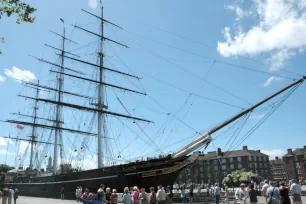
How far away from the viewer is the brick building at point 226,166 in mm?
78750

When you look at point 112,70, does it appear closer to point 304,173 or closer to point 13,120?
point 13,120

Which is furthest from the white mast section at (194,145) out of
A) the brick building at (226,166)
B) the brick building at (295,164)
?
the brick building at (295,164)

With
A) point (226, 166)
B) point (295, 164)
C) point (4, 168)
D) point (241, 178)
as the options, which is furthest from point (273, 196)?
point (295, 164)

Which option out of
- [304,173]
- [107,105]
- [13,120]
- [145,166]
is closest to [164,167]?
[145,166]

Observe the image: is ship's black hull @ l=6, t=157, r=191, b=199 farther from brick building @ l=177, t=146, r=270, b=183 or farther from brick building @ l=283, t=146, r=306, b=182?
brick building @ l=283, t=146, r=306, b=182

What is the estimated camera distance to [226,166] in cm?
8131

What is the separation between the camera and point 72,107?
2980 centimetres

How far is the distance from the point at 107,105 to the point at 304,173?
7144cm

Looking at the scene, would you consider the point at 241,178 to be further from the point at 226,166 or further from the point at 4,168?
the point at 4,168


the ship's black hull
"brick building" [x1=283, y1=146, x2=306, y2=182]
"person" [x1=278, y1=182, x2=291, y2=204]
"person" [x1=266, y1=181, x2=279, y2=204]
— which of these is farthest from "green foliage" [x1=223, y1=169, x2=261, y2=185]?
"person" [x1=266, y1=181, x2=279, y2=204]

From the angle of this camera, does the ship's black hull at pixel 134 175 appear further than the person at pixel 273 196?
Yes

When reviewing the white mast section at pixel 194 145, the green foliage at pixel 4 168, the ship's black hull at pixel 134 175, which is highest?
the green foliage at pixel 4 168

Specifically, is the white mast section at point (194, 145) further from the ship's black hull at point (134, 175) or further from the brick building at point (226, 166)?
the brick building at point (226, 166)

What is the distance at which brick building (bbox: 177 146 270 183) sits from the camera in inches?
3100
